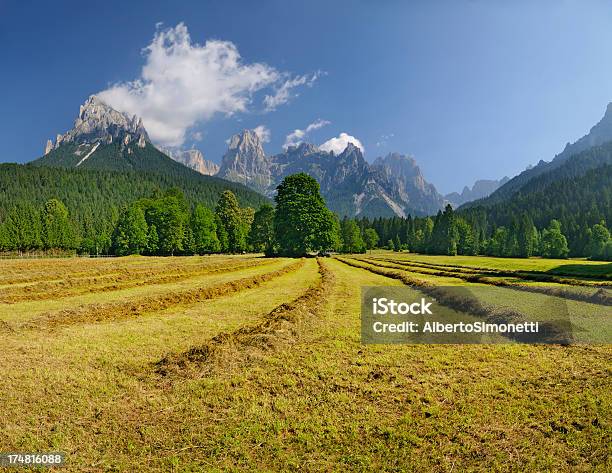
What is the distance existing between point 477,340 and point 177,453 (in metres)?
10.8

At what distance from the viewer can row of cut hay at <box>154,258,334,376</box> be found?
10391 millimetres

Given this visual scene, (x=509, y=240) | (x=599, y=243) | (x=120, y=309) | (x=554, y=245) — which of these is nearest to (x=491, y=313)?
(x=120, y=309)

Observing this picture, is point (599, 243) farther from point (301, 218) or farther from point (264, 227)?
point (264, 227)

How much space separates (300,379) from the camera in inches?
372

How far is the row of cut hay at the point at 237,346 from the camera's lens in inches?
409

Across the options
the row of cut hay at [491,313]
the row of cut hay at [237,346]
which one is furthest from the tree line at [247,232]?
the row of cut hay at [237,346]

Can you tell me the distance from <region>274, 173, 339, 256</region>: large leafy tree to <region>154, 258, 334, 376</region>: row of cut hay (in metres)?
55.0

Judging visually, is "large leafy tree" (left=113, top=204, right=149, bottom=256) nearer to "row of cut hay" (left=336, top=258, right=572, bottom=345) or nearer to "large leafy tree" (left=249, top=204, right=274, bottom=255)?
"large leafy tree" (left=249, top=204, right=274, bottom=255)

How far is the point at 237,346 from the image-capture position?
39.3ft

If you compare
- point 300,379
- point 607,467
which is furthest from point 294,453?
point 607,467

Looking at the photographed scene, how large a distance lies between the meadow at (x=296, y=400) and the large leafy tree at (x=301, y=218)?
56803 mm

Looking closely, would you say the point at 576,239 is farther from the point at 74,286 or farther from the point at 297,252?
the point at 74,286

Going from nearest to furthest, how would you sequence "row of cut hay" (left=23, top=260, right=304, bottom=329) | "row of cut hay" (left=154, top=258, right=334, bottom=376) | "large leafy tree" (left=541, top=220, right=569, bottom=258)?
"row of cut hay" (left=154, top=258, right=334, bottom=376) < "row of cut hay" (left=23, top=260, right=304, bottom=329) < "large leafy tree" (left=541, top=220, right=569, bottom=258)

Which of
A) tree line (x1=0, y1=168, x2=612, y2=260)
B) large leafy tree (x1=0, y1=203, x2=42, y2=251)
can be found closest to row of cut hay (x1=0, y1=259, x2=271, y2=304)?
tree line (x1=0, y1=168, x2=612, y2=260)
